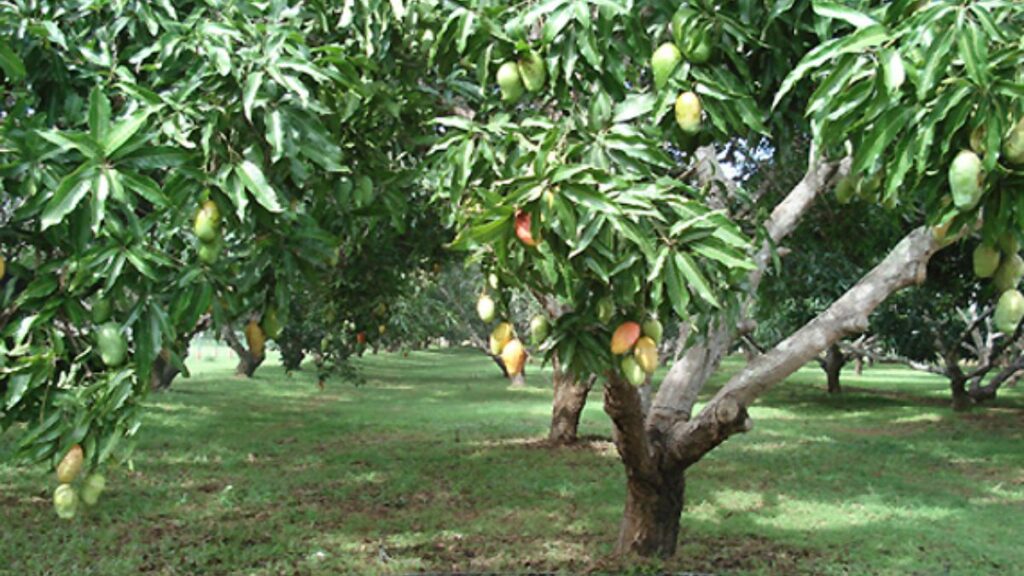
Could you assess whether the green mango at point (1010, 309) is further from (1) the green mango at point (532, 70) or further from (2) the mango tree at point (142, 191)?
(2) the mango tree at point (142, 191)

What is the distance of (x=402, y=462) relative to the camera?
32.3ft

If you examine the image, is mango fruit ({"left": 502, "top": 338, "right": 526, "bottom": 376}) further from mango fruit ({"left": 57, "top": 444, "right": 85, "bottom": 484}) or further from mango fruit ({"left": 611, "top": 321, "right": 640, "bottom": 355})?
mango fruit ({"left": 57, "top": 444, "right": 85, "bottom": 484})

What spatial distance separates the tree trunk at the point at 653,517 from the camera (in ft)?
17.6

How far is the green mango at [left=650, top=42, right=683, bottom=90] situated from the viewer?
2.27m

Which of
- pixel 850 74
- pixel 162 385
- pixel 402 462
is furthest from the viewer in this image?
pixel 162 385

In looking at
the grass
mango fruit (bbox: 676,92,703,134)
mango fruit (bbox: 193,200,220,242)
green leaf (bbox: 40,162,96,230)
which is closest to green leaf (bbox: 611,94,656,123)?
mango fruit (bbox: 676,92,703,134)

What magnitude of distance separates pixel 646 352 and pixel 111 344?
146cm

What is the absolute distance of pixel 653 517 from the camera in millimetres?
5398

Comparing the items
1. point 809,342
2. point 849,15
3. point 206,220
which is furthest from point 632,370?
point 809,342

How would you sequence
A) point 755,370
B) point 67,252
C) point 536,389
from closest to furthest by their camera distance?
point 67,252 < point 755,370 < point 536,389

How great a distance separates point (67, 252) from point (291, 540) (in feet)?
13.6

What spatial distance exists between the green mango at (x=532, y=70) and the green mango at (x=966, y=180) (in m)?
1.21

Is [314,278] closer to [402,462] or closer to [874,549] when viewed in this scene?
[874,549]

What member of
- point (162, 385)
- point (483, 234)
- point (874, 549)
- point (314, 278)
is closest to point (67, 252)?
point (314, 278)
